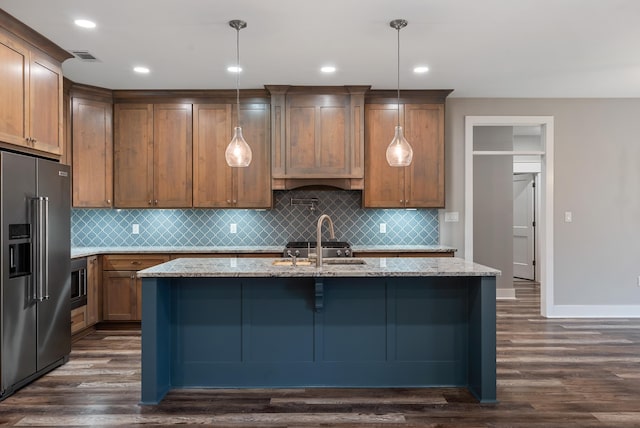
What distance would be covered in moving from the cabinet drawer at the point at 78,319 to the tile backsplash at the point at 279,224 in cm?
108

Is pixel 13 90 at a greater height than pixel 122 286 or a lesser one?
greater

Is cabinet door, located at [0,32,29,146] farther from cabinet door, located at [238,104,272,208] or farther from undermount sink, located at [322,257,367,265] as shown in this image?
undermount sink, located at [322,257,367,265]

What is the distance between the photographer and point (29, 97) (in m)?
3.32

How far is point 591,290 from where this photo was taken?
529 cm

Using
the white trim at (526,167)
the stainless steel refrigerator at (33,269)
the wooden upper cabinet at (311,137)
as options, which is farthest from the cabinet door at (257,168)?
the white trim at (526,167)

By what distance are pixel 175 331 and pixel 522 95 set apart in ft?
14.9

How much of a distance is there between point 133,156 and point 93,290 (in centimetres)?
152

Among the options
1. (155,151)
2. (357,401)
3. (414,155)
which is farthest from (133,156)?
(357,401)

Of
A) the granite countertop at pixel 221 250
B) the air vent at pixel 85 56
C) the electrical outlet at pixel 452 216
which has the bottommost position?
the granite countertop at pixel 221 250

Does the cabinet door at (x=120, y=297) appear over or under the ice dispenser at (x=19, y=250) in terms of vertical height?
under

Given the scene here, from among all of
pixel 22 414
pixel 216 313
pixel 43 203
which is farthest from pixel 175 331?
pixel 43 203

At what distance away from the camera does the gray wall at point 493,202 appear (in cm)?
634

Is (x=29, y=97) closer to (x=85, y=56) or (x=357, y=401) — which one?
(x=85, y=56)

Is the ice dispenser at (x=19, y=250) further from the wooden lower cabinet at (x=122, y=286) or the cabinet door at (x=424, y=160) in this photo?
the cabinet door at (x=424, y=160)
